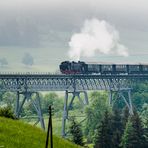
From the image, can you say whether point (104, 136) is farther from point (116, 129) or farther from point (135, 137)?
point (116, 129)

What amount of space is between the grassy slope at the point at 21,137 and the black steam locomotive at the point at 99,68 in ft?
275

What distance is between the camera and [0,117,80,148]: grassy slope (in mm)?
18250

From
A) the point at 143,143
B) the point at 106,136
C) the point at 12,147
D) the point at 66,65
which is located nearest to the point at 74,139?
the point at 106,136

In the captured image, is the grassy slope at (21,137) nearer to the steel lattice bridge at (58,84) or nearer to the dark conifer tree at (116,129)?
the dark conifer tree at (116,129)

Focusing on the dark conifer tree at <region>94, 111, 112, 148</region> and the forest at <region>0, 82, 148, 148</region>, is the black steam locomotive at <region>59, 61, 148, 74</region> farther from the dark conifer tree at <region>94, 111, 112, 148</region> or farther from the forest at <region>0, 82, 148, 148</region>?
the dark conifer tree at <region>94, 111, 112, 148</region>

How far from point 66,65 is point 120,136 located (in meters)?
39.8

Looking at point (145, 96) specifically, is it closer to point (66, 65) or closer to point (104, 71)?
point (104, 71)

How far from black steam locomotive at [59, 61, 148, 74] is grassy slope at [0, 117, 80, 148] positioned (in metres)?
84.0

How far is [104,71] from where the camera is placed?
113938 mm

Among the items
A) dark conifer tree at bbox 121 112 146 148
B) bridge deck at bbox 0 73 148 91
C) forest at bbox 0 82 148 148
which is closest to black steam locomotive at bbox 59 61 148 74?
bridge deck at bbox 0 73 148 91

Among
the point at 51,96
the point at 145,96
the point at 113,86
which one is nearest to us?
the point at 113,86

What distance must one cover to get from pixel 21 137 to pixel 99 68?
309 ft

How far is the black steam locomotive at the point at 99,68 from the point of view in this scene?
10681 cm

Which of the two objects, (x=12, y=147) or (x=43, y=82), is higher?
(x=43, y=82)
